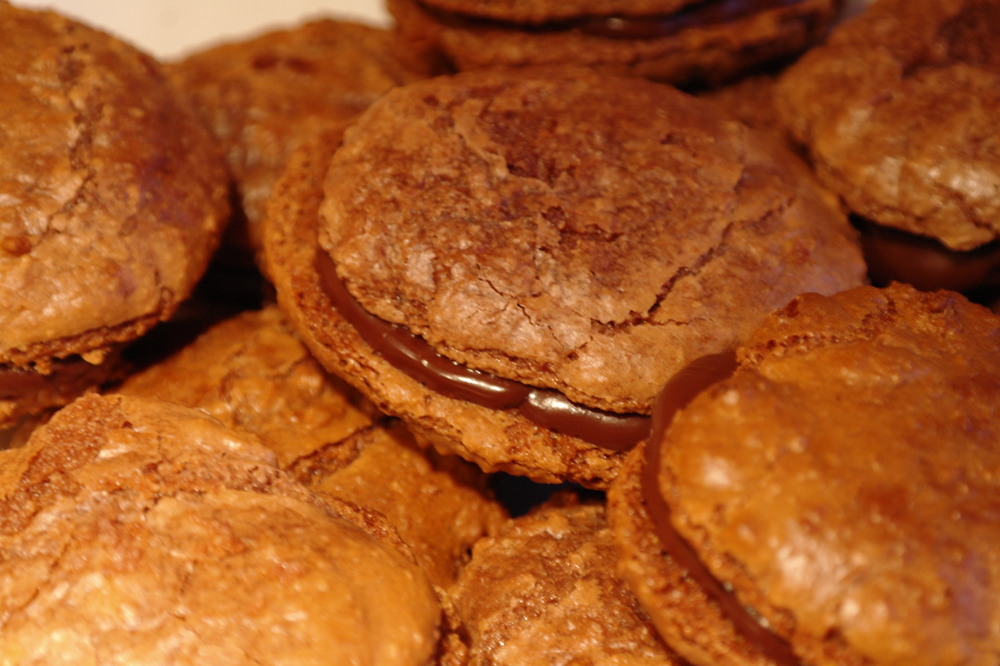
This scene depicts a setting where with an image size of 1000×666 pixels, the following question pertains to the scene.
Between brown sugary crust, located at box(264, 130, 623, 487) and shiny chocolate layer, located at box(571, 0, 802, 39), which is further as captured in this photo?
shiny chocolate layer, located at box(571, 0, 802, 39)

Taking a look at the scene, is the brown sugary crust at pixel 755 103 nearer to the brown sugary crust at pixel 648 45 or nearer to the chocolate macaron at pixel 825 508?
the brown sugary crust at pixel 648 45

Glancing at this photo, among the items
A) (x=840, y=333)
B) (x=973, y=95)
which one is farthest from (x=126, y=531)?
(x=973, y=95)

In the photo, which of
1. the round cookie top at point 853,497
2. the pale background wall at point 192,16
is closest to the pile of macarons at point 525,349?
the round cookie top at point 853,497

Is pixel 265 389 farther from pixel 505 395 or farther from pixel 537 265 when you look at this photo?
pixel 537 265

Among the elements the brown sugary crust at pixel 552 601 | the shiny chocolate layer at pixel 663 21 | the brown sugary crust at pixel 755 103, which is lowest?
the brown sugary crust at pixel 552 601

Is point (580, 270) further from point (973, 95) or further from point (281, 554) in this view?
point (973, 95)

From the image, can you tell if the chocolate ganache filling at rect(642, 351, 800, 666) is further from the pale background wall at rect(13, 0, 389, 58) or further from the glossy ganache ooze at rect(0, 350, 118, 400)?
the pale background wall at rect(13, 0, 389, 58)

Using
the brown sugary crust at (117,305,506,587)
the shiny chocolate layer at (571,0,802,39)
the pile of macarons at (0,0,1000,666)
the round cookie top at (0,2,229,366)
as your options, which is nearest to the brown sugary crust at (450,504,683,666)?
the pile of macarons at (0,0,1000,666)

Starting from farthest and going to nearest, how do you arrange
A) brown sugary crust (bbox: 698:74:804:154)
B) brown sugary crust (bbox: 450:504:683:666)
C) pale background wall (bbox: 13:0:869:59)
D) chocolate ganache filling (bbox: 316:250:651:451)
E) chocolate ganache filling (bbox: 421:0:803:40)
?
pale background wall (bbox: 13:0:869:59) → brown sugary crust (bbox: 698:74:804:154) → chocolate ganache filling (bbox: 421:0:803:40) → chocolate ganache filling (bbox: 316:250:651:451) → brown sugary crust (bbox: 450:504:683:666)
